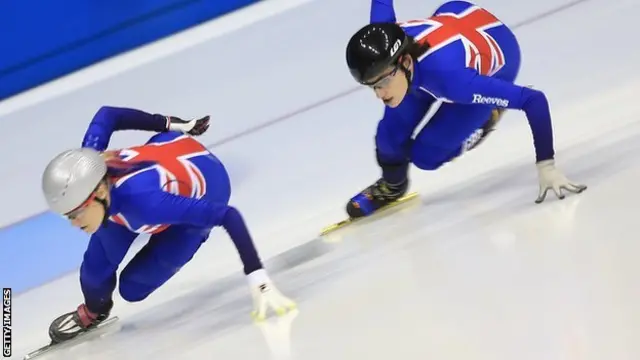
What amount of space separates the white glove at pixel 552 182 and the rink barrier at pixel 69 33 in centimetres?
329

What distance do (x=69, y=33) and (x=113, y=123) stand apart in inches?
108

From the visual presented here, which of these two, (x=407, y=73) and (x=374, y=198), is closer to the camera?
(x=407, y=73)

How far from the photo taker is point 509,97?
2617mm

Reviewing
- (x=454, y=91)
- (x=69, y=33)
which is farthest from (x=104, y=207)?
(x=69, y=33)

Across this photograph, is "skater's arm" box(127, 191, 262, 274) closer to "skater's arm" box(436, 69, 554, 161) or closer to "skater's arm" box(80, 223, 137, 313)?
"skater's arm" box(80, 223, 137, 313)

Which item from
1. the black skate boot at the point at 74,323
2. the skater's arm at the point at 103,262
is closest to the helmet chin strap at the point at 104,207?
the skater's arm at the point at 103,262

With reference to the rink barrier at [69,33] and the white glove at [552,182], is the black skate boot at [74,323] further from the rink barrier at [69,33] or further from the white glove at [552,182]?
the rink barrier at [69,33]

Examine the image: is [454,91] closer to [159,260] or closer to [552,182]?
[552,182]

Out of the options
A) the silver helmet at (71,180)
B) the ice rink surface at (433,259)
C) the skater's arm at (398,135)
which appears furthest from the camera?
the skater's arm at (398,135)

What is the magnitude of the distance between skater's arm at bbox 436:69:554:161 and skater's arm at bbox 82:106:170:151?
85 centimetres

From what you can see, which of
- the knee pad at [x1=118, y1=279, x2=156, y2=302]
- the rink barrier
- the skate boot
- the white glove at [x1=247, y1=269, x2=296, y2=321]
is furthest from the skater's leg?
the rink barrier

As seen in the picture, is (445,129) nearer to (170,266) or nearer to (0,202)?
(170,266)

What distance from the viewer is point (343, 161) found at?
380cm

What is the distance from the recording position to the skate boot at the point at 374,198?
10.5 ft
